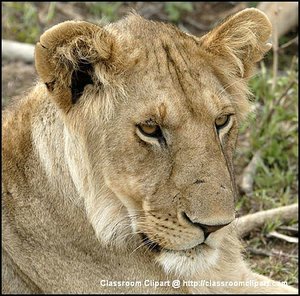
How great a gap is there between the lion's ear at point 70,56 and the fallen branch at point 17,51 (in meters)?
4.50

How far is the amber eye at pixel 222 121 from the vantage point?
389 cm

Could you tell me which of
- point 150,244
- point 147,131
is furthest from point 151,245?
point 147,131

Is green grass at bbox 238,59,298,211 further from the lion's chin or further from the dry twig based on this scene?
the lion's chin

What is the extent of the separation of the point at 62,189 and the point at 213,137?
79cm

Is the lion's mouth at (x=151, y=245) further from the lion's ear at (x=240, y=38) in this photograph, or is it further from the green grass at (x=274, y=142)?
the green grass at (x=274, y=142)

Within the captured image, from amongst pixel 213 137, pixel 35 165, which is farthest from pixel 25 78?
pixel 213 137

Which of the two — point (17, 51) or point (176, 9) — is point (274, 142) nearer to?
point (176, 9)

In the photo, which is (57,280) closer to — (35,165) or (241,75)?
(35,165)

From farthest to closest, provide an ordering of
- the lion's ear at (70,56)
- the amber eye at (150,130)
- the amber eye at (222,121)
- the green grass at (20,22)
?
the green grass at (20,22)
the amber eye at (222,121)
the amber eye at (150,130)
the lion's ear at (70,56)

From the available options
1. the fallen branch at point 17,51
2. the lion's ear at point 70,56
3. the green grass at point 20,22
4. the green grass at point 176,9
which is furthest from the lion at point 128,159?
the green grass at point 176,9

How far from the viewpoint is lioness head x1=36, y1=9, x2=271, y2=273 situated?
369 cm

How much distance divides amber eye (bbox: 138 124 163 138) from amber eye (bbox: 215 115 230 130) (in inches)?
12.0

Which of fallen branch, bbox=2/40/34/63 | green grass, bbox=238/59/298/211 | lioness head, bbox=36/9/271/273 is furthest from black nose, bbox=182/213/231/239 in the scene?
fallen branch, bbox=2/40/34/63

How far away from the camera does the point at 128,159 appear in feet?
12.5
